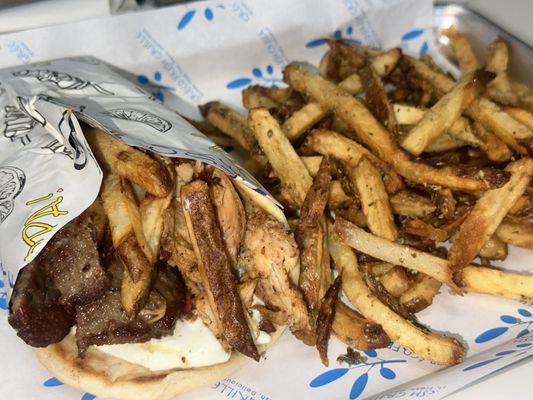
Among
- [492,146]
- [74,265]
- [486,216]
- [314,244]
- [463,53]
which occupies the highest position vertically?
[463,53]

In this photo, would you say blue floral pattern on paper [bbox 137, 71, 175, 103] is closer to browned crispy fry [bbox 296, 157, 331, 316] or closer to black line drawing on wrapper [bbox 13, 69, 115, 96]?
black line drawing on wrapper [bbox 13, 69, 115, 96]

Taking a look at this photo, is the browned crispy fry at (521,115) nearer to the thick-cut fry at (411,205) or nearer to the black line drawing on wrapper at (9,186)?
the thick-cut fry at (411,205)

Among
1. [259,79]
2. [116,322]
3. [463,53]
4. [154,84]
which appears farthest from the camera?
[259,79]

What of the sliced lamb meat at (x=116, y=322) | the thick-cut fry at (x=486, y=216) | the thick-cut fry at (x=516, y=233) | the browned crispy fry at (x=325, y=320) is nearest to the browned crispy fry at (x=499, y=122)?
the thick-cut fry at (x=486, y=216)

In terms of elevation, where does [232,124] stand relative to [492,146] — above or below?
below

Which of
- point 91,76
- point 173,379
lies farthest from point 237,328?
point 91,76

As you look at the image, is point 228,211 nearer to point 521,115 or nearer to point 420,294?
point 420,294

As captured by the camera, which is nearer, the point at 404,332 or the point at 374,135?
the point at 404,332

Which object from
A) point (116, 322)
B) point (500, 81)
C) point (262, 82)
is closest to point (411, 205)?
point (500, 81)
